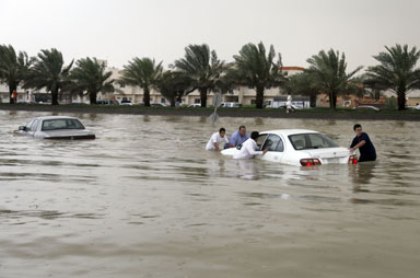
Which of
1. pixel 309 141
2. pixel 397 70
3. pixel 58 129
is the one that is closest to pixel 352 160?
pixel 309 141

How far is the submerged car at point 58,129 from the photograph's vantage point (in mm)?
20438

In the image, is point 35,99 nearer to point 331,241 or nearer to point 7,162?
point 7,162

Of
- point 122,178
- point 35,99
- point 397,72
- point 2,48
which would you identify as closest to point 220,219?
point 122,178

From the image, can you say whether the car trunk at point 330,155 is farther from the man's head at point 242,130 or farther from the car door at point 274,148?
the man's head at point 242,130

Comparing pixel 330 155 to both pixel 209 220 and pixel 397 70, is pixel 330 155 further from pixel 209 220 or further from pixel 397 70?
pixel 397 70

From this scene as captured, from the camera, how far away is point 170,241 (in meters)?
6.54

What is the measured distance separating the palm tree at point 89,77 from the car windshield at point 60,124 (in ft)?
123

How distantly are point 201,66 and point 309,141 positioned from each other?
39845mm

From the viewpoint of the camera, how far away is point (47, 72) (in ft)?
193

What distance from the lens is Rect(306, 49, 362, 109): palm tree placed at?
4894 centimetres

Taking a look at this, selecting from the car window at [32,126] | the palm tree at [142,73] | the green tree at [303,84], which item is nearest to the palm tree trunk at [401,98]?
the green tree at [303,84]

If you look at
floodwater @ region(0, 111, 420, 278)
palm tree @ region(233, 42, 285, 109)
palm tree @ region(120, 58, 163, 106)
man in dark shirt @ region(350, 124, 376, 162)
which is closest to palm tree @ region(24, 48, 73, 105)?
palm tree @ region(120, 58, 163, 106)

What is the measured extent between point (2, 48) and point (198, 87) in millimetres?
20889

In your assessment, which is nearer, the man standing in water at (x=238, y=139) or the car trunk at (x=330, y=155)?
the car trunk at (x=330, y=155)
